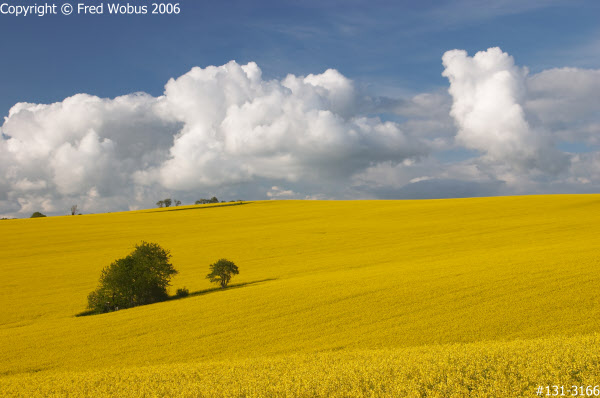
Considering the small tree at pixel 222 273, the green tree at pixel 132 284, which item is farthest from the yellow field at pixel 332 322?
the green tree at pixel 132 284

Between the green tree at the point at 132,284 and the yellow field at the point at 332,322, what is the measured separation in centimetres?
168

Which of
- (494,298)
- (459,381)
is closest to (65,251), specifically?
(494,298)

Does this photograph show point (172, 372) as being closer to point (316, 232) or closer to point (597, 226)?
point (316, 232)

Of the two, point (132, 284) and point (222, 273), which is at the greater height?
point (222, 273)

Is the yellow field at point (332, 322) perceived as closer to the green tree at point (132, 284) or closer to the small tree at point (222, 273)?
the small tree at point (222, 273)

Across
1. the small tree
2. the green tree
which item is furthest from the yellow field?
the green tree

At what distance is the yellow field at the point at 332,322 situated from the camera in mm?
8625

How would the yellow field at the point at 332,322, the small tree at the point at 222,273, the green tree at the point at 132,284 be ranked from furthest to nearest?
the small tree at the point at 222,273, the green tree at the point at 132,284, the yellow field at the point at 332,322

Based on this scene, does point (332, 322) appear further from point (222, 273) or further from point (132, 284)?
point (132, 284)

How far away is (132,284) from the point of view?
25.4 meters

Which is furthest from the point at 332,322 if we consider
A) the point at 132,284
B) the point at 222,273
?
the point at 132,284

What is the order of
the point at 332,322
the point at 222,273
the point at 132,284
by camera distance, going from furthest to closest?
the point at 222,273, the point at 132,284, the point at 332,322

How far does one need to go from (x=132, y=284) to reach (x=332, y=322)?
14.8m

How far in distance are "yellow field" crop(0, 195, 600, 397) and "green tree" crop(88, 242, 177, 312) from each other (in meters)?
1.68
